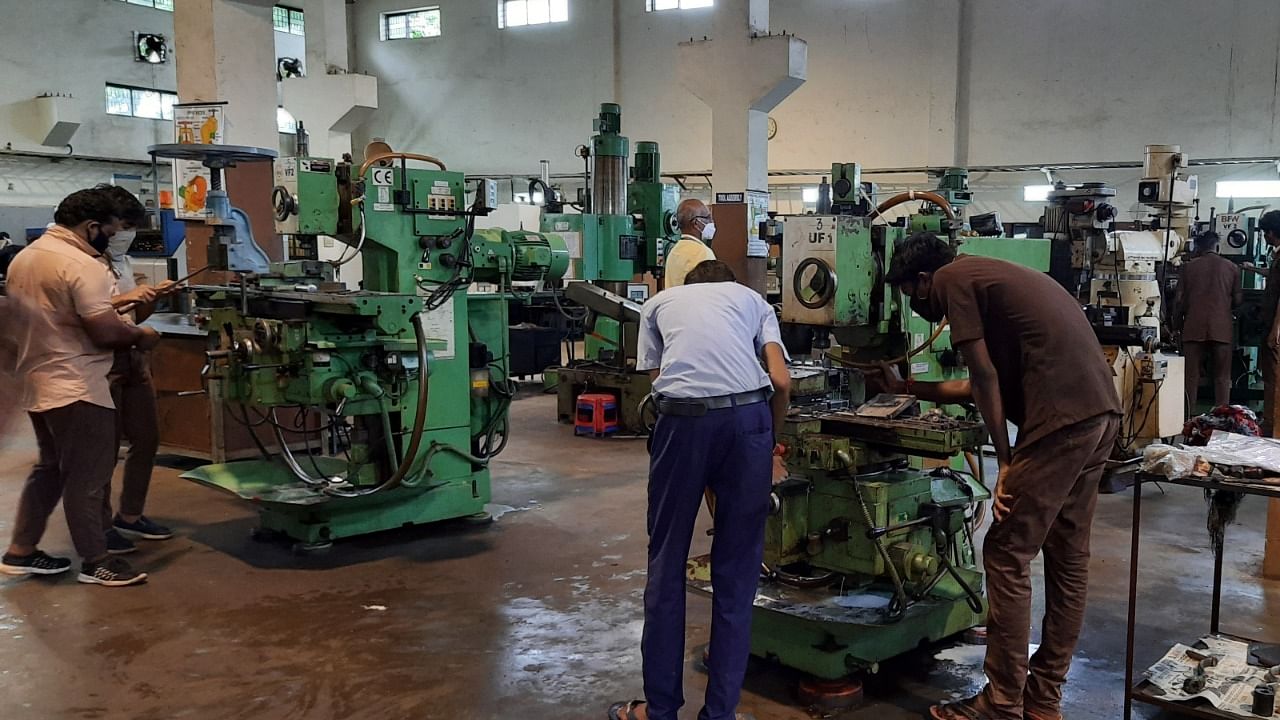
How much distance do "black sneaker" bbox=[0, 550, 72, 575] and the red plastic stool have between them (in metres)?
3.45

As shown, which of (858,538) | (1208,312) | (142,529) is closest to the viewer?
(858,538)

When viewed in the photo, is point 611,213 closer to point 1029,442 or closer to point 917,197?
point 917,197

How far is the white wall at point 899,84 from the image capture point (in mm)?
11156

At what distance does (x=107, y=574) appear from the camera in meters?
3.77

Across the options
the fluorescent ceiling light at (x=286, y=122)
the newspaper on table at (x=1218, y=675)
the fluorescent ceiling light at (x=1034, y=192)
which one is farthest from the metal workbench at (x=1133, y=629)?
the fluorescent ceiling light at (x=286, y=122)

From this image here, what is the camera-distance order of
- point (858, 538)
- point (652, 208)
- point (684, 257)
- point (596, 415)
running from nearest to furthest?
point (858, 538) < point (684, 257) < point (596, 415) < point (652, 208)

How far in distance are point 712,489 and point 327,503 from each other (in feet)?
7.03

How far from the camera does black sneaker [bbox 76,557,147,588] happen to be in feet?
12.4

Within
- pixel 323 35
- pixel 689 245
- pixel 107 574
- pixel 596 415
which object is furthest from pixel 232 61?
pixel 323 35

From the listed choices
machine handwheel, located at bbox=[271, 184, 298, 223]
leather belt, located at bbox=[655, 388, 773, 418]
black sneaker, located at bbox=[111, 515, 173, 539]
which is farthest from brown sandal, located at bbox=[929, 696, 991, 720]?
black sneaker, located at bbox=[111, 515, 173, 539]

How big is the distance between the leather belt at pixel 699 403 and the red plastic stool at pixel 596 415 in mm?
4247

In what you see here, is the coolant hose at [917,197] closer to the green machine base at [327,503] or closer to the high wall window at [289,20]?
the green machine base at [327,503]

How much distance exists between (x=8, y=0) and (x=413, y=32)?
17.0ft

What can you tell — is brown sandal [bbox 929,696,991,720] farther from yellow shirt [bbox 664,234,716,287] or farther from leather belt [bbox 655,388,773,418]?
yellow shirt [bbox 664,234,716,287]
